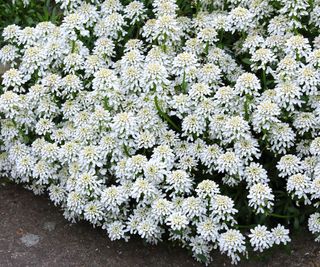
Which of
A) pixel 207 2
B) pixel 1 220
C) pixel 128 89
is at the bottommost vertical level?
pixel 1 220

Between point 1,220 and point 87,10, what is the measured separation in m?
1.57

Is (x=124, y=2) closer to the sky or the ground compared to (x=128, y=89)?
closer to the sky

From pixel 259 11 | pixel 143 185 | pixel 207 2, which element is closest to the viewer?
pixel 143 185

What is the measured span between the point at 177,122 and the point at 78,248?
1.04 meters

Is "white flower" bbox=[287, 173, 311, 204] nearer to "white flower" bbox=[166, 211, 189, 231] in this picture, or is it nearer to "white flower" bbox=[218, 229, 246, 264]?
"white flower" bbox=[218, 229, 246, 264]

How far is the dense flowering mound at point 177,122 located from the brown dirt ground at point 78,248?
104 millimetres

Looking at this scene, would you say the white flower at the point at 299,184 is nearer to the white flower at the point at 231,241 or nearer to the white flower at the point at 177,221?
the white flower at the point at 231,241

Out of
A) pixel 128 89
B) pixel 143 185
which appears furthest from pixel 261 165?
pixel 128 89

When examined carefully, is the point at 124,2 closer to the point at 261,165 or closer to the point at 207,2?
the point at 207,2

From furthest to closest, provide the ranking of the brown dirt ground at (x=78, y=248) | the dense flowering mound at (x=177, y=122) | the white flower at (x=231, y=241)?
1. the brown dirt ground at (x=78, y=248)
2. the dense flowering mound at (x=177, y=122)
3. the white flower at (x=231, y=241)

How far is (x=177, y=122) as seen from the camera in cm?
445

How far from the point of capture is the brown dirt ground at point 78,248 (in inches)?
164

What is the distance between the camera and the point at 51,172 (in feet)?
14.5

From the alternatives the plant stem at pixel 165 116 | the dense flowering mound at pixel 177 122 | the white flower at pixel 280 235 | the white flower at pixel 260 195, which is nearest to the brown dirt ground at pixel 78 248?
the dense flowering mound at pixel 177 122
